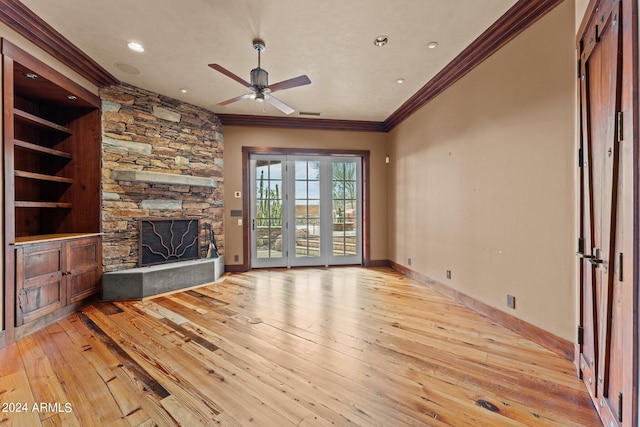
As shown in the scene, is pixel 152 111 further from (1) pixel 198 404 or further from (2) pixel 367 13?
(1) pixel 198 404

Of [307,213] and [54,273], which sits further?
[307,213]

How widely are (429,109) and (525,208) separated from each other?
7.32ft

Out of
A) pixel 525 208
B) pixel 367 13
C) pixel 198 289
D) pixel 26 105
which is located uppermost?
pixel 367 13

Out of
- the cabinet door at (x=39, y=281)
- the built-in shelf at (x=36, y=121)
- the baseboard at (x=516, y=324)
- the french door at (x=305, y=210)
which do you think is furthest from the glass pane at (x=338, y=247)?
the built-in shelf at (x=36, y=121)

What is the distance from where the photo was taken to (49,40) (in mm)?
2750

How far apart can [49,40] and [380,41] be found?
3507mm

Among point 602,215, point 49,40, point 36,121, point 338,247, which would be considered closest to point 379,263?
point 338,247

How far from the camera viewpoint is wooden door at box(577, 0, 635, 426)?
1.28 meters

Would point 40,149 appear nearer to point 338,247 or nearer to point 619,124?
point 338,247

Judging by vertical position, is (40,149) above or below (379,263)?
above

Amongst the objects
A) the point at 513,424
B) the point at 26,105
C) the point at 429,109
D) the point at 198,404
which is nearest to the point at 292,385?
the point at 198,404

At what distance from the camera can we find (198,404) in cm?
166

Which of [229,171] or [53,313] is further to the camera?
[229,171]

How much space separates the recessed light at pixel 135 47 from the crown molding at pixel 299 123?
2.01 m
